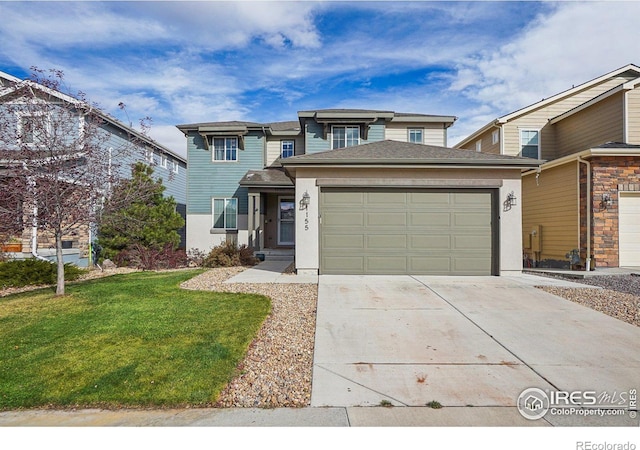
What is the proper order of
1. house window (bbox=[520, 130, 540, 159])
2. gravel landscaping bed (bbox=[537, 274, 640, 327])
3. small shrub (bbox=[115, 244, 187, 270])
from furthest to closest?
house window (bbox=[520, 130, 540, 159]), small shrub (bbox=[115, 244, 187, 270]), gravel landscaping bed (bbox=[537, 274, 640, 327])

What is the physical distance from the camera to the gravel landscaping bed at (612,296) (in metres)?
5.83

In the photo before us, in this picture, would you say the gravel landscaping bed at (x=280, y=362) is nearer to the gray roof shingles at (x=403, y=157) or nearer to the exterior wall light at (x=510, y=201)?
the gray roof shingles at (x=403, y=157)

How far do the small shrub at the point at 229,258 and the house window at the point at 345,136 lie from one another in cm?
654

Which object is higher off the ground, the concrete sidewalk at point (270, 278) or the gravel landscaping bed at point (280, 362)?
the concrete sidewalk at point (270, 278)

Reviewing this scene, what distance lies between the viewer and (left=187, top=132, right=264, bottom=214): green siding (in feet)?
51.8

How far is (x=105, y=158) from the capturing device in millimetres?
7273

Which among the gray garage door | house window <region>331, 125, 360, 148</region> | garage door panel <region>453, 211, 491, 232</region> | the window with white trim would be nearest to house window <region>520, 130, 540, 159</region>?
house window <region>331, 125, 360, 148</region>

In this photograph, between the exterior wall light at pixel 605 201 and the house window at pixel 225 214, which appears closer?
the exterior wall light at pixel 605 201

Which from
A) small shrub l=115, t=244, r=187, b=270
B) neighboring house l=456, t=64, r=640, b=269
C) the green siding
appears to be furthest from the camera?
the green siding

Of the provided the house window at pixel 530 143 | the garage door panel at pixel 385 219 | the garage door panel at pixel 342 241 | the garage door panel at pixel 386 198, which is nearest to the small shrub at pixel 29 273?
the garage door panel at pixel 342 241

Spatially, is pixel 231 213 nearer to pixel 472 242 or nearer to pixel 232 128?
pixel 232 128

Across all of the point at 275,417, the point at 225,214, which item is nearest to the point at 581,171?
the point at 275,417

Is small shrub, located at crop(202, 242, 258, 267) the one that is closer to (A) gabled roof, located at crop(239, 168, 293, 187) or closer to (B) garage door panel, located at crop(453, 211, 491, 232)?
(A) gabled roof, located at crop(239, 168, 293, 187)

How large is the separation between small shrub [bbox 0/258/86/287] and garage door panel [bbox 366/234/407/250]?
8469mm
